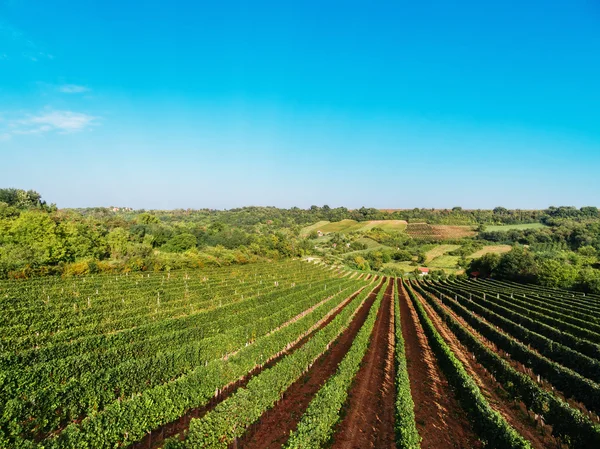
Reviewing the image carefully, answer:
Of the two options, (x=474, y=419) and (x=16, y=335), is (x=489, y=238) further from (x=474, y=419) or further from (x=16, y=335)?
(x=16, y=335)

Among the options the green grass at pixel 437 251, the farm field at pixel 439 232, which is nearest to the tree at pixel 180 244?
the green grass at pixel 437 251

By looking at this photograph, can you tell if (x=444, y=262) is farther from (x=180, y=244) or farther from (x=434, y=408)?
(x=434, y=408)

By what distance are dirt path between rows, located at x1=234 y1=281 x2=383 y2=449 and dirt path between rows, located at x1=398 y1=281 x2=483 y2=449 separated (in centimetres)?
535

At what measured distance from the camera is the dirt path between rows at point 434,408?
1361cm

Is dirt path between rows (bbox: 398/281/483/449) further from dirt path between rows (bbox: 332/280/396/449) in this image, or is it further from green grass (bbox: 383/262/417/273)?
green grass (bbox: 383/262/417/273)

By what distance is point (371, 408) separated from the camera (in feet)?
50.9

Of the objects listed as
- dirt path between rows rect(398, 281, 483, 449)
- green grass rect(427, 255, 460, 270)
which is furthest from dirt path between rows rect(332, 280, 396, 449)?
green grass rect(427, 255, 460, 270)

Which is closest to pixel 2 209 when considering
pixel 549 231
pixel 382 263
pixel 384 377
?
pixel 384 377

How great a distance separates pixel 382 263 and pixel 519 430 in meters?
109

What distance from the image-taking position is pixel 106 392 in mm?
13438

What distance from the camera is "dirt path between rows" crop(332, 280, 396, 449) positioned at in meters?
12.9

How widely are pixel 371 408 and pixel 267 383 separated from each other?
224 inches

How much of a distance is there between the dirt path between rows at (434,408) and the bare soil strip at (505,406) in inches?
87.6

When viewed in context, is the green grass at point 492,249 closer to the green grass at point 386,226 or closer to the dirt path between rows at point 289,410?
the green grass at point 386,226
